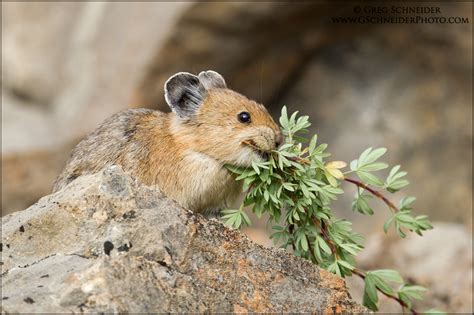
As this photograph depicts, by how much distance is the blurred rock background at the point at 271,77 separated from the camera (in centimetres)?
1304

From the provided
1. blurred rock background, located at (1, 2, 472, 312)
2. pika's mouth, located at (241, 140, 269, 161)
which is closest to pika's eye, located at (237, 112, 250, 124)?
pika's mouth, located at (241, 140, 269, 161)

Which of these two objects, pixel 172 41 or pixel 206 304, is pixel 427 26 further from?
pixel 206 304

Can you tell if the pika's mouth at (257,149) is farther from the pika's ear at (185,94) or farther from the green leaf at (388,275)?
the green leaf at (388,275)

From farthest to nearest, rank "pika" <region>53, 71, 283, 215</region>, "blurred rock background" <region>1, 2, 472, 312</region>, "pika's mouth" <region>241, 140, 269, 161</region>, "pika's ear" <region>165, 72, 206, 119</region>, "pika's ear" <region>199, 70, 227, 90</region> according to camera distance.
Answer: "blurred rock background" <region>1, 2, 472, 312</region>, "pika's ear" <region>199, 70, 227, 90</region>, "pika's ear" <region>165, 72, 206, 119</region>, "pika" <region>53, 71, 283, 215</region>, "pika's mouth" <region>241, 140, 269, 161</region>

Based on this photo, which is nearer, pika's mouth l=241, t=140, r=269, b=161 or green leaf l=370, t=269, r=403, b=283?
green leaf l=370, t=269, r=403, b=283

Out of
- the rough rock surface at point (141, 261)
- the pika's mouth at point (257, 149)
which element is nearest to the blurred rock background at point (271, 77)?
the pika's mouth at point (257, 149)

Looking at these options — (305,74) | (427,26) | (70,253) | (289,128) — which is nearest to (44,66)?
(305,74)

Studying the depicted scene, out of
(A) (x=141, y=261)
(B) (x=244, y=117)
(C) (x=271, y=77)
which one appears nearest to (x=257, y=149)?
(B) (x=244, y=117)

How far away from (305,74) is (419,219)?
28.4ft

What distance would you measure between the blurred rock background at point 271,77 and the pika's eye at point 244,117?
5959 mm

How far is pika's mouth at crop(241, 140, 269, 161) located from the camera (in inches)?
259

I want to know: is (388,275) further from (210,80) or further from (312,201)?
(210,80)

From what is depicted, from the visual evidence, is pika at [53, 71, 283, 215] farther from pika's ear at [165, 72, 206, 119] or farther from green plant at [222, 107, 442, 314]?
green plant at [222, 107, 442, 314]

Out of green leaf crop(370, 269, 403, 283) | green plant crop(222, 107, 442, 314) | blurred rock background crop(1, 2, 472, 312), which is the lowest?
green leaf crop(370, 269, 403, 283)
